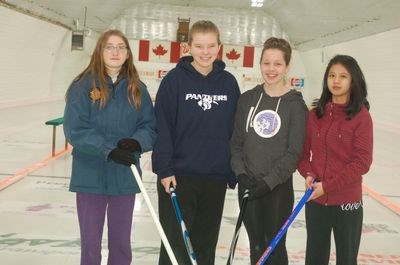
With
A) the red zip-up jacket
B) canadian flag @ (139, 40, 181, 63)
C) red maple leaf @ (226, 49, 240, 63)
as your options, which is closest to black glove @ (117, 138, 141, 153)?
the red zip-up jacket

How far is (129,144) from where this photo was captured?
2.15 meters

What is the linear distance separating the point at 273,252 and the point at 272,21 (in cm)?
1674

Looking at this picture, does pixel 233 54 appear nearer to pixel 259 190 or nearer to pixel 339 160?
pixel 339 160

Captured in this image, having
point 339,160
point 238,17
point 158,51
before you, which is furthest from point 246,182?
point 238,17

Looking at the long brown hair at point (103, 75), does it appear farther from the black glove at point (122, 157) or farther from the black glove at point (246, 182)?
the black glove at point (246, 182)

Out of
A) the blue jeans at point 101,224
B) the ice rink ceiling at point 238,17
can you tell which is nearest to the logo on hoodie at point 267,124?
the blue jeans at point 101,224

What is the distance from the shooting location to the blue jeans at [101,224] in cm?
227

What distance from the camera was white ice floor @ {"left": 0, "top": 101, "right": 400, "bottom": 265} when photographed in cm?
326

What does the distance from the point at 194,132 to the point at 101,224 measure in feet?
2.26

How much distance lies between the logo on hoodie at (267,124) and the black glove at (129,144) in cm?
62

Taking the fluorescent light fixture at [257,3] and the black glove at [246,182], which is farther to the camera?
the fluorescent light fixture at [257,3]

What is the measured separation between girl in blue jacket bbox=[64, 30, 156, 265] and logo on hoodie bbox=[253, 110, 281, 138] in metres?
0.55

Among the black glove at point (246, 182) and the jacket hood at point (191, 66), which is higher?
the jacket hood at point (191, 66)

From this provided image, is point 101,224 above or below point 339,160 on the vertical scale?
below
